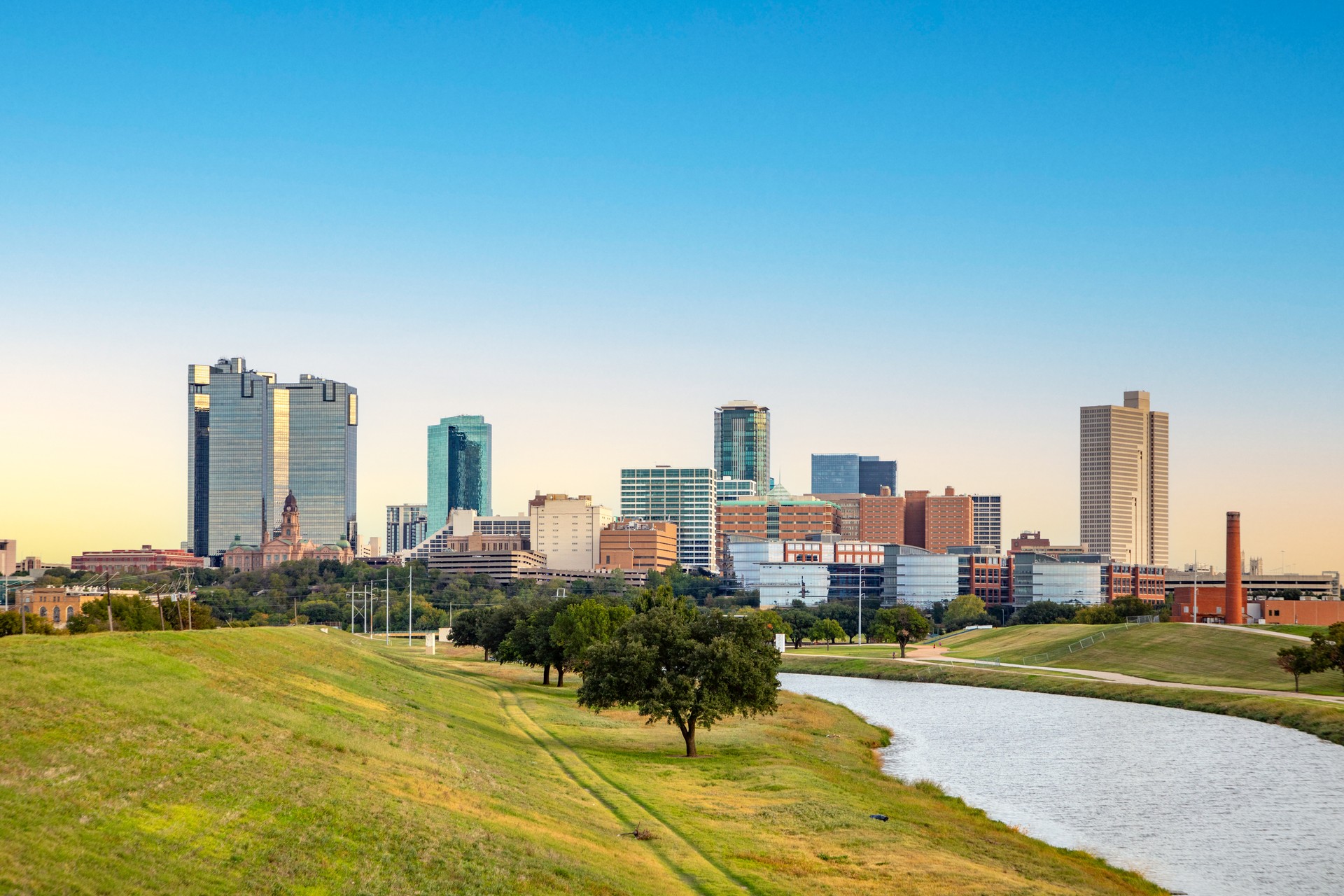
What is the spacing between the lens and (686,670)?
73.9 m

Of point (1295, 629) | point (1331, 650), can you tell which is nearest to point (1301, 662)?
point (1331, 650)

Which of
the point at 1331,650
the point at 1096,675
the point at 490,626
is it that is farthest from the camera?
the point at 490,626

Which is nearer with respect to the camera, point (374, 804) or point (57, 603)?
point (374, 804)

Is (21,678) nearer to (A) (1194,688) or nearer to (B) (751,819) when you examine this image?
(B) (751,819)

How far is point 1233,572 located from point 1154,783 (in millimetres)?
138240

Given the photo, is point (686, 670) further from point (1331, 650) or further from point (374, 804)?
point (1331, 650)

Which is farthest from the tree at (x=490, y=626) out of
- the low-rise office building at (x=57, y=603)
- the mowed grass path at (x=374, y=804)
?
the mowed grass path at (x=374, y=804)

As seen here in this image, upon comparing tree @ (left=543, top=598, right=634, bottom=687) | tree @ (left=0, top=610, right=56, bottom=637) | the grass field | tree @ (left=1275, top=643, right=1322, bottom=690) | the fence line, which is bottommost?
the fence line

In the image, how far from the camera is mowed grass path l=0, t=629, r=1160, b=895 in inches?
1247

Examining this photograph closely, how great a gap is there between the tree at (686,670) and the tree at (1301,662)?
6772 centimetres

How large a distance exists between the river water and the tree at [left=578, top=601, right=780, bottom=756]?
430 inches

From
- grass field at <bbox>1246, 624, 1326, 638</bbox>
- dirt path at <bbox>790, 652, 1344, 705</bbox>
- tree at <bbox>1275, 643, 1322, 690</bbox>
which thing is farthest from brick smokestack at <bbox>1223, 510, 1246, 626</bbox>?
tree at <bbox>1275, 643, 1322, 690</bbox>

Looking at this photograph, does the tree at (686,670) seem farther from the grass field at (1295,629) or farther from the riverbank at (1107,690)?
the grass field at (1295,629)

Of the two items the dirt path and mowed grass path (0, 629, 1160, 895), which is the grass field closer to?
the dirt path
